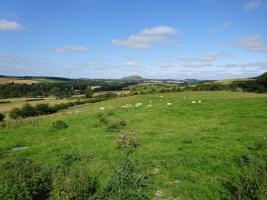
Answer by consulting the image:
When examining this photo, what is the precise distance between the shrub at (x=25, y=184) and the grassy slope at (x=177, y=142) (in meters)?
2.73

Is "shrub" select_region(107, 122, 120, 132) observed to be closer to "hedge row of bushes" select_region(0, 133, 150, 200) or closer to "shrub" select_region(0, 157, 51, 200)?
"hedge row of bushes" select_region(0, 133, 150, 200)

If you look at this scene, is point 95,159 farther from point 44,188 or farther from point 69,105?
point 69,105

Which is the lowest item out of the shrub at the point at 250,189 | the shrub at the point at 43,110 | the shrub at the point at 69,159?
the shrub at the point at 43,110

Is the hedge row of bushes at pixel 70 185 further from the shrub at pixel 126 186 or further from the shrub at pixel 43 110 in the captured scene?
the shrub at pixel 43 110

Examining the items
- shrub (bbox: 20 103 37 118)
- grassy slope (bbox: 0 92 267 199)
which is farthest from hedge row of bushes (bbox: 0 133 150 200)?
shrub (bbox: 20 103 37 118)

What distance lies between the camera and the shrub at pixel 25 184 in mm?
11148

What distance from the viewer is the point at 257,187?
33.3ft

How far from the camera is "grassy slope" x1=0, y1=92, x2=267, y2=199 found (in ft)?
45.6

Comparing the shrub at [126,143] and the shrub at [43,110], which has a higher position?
the shrub at [126,143]

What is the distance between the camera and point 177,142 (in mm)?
20328

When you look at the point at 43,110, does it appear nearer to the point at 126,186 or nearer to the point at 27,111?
the point at 27,111

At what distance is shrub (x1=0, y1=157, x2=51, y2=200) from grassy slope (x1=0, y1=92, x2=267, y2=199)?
2734 millimetres

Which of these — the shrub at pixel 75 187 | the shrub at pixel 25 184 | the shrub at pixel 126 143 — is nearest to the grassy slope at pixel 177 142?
the shrub at pixel 126 143

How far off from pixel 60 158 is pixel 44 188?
4.97 meters
